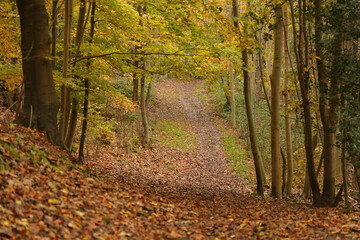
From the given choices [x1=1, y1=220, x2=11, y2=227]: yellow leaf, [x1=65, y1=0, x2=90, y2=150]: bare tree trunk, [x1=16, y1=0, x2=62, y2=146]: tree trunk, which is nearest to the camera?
[x1=1, y1=220, x2=11, y2=227]: yellow leaf

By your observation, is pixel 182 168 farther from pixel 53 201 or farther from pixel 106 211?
pixel 53 201

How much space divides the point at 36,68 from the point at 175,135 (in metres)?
15.7

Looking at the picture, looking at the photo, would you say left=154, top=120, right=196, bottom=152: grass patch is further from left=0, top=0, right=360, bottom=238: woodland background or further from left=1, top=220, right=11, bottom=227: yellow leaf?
left=1, top=220, right=11, bottom=227: yellow leaf

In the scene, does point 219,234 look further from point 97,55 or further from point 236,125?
point 236,125

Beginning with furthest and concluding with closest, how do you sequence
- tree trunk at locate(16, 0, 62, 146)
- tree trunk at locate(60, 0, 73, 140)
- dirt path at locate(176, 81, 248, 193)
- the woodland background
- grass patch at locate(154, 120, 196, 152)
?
grass patch at locate(154, 120, 196, 152) → dirt path at locate(176, 81, 248, 193) → tree trunk at locate(60, 0, 73, 140) → the woodland background → tree trunk at locate(16, 0, 62, 146)

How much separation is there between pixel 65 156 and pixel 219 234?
153 inches

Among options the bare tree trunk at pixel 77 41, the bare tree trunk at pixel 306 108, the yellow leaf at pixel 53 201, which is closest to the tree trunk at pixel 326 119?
the bare tree trunk at pixel 306 108

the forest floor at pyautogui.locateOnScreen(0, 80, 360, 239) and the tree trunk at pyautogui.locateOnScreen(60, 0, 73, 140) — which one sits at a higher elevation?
the tree trunk at pyautogui.locateOnScreen(60, 0, 73, 140)

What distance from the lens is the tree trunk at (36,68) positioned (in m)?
7.31

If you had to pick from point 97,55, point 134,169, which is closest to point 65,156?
point 97,55

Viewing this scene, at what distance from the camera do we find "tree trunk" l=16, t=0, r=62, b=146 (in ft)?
24.0

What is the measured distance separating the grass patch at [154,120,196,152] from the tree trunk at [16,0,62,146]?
500 inches

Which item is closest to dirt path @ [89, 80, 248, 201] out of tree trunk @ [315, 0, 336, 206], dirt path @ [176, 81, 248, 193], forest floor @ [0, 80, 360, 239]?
dirt path @ [176, 81, 248, 193]

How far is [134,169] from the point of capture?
13.7 meters
